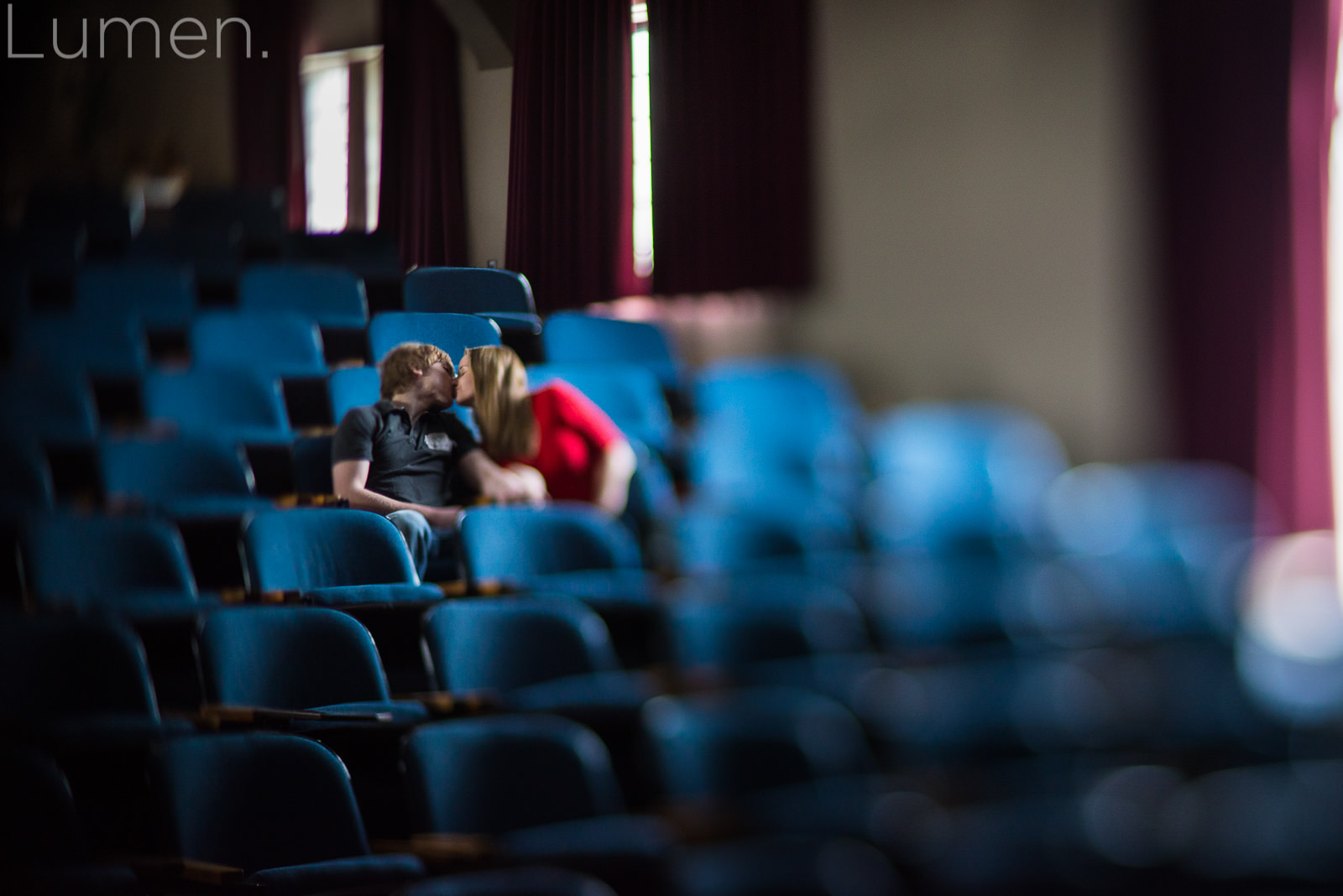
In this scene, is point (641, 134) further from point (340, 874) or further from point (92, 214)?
point (340, 874)

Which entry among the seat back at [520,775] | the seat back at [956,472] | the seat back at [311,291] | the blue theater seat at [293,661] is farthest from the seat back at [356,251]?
the seat back at [956,472]

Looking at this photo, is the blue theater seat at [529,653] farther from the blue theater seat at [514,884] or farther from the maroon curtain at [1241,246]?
the maroon curtain at [1241,246]

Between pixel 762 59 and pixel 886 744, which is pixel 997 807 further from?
pixel 762 59

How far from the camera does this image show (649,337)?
1.33 ft

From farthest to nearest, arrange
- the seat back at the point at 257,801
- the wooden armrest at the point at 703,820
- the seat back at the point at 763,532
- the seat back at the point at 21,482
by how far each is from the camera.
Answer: the seat back at the point at 763,532, the wooden armrest at the point at 703,820, the seat back at the point at 257,801, the seat back at the point at 21,482

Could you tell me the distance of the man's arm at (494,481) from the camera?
312 millimetres

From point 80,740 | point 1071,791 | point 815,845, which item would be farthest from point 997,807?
point 80,740

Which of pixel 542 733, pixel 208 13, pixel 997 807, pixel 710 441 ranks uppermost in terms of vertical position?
pixel 208 13

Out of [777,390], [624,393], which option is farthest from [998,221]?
[624,393]

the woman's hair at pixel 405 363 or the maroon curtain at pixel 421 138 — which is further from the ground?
the maroon curtain at pixel 421 138

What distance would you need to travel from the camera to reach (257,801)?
1.28 feet

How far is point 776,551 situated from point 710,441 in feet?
0.49

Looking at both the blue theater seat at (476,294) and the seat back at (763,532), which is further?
the seat back at (763,532)

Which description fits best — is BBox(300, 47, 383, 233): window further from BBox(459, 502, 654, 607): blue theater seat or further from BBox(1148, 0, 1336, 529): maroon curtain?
BBox(1148, 0, 1336, 529): maroon curtain
